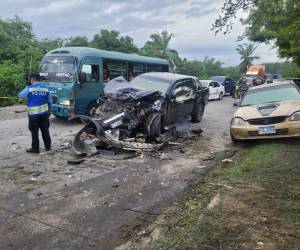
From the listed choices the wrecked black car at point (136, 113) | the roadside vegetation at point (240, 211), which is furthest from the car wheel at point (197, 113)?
the roadside vegetation at point (240, 211)

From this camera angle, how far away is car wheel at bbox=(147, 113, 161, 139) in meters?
9.29

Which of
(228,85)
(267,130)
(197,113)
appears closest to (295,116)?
(267,130)

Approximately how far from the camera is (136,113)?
30.5ft

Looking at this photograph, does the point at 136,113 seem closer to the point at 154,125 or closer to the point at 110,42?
the point at 154,125

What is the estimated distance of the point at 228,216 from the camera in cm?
446

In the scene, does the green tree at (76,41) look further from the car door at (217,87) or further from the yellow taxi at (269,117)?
the yellow taxi at (269,117)

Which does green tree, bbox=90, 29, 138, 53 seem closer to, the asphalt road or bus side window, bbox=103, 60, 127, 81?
bus side window, bbox=103, 60, 127, 81

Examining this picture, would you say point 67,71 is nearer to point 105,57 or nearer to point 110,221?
point 105,57

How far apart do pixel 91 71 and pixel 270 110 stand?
271 inches

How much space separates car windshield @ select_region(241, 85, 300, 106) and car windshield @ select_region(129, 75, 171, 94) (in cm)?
215

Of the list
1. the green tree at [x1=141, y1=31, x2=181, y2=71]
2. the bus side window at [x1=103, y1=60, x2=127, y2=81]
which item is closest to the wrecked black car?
the bus side window at [x1=103, y1=60, x2=127, y2=81]

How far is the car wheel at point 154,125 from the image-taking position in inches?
366

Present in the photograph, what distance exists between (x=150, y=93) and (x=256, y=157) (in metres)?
3.19

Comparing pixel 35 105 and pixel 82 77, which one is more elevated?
pixel 82 77
